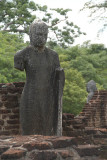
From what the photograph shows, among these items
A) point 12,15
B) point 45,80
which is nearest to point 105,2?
point 12,15

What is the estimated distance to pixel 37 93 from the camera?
201 inches

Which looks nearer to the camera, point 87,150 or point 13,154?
point 13,154

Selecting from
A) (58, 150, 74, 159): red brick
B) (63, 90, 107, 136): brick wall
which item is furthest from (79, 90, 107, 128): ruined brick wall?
(58, 150, 74, 159): red brick

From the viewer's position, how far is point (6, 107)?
20.9 feet

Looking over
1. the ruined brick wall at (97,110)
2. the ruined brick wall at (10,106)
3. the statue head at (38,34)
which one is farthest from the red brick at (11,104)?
the ruined brick wall at (97,110)

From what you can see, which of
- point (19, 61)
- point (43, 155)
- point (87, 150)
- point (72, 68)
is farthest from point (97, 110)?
point (72, 68)

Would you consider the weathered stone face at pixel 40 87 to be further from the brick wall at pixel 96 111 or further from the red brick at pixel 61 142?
the brick wall at pixel 96 111

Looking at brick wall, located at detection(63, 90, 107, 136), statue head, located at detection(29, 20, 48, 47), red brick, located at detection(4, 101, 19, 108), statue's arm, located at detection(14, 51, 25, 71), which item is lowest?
brick wall, located at detection(63, 90, 107, 136)

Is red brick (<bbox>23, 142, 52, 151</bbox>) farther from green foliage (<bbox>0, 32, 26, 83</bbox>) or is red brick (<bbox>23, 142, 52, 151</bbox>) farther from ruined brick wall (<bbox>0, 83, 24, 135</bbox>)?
green foliage (<bbox>0, 32, 26, 83</bbox>)

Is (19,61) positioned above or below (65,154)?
above

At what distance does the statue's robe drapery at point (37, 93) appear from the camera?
5.08 meters

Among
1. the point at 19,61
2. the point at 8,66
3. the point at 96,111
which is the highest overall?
the point at 8,66

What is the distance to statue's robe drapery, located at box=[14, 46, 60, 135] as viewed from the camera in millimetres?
5078

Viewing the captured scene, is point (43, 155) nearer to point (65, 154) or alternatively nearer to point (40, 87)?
point (65, 154)
